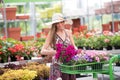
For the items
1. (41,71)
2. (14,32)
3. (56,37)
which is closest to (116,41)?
(41,71)

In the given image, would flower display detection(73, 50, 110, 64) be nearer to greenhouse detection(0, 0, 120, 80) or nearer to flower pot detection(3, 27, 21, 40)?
greenhouse detection(0, 0, 120, 80)

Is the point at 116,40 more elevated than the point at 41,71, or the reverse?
the point at 116,40

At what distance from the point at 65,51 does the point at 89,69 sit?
1.32 feet

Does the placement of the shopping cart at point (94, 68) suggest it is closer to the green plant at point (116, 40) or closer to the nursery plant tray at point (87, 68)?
the nursery plant tray at point (87, 68)

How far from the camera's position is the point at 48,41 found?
5.28m

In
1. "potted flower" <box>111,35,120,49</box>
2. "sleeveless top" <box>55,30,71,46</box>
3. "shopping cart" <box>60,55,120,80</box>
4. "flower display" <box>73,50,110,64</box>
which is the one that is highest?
"sleeveless top" <box>55,30,71,46</box>

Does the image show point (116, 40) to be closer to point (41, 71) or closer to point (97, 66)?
point (41, 71)

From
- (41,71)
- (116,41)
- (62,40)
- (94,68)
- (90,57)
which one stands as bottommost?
(41,71)

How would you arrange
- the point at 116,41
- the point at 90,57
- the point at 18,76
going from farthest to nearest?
the point at 116,41 < the point at 18,76 < the point at 90,57

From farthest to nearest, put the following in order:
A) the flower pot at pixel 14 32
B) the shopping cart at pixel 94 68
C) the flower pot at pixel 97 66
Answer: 1. the flower pot at pixel 14 32
2. the flower pot at pixel 97 66
3. the shopping cart at pixel 94 68

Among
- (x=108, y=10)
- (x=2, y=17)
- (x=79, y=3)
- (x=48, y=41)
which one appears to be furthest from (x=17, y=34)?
(x=48, y=41)

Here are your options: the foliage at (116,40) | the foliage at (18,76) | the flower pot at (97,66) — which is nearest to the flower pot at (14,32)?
the foliage at (116,40)

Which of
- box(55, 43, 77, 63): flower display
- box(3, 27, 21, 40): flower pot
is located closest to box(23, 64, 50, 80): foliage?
box(55, 43, 77, 63): flower display

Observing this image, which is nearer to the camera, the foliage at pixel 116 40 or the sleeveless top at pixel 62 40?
the sleeveless top at pixel 62 40
